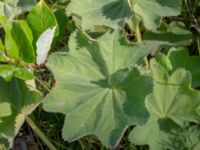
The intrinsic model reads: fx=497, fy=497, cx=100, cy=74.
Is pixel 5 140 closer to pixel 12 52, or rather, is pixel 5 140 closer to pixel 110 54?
pixel 12 52

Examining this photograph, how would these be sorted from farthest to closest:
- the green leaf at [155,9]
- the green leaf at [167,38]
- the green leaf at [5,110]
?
the green leaf at [167,38]
the green leaf at [155,9]
the green leaf at [5,110]

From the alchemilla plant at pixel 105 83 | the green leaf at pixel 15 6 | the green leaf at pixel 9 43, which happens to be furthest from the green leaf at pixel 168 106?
the green leaf at pixel 15 6

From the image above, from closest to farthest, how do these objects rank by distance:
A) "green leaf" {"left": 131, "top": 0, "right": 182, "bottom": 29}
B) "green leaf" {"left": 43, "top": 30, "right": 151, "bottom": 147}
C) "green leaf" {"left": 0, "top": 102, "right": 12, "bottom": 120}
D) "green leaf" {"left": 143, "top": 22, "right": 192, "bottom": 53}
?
"green leaf" {"left": 43, "top": 30, "right": 151, "bottom": 147}
"green leaf" {"left": 0, "top": 102, "right": 12, "bottom": 120}
"green leaf" {"left": 131, "top": 0, "right": 182, "bottom": 29}
"green leaf" {"left": 143, "top": 22, "right": 192, "bottom": 53}

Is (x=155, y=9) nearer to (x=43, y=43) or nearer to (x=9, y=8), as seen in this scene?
(x=43, y=43)

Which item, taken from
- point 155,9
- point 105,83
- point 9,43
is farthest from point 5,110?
point 155,9

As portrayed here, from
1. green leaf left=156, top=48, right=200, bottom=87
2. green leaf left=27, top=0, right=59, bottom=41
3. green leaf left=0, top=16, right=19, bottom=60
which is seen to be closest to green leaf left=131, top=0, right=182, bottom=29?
green leaf left=156, top=48, right=200, bottom=87

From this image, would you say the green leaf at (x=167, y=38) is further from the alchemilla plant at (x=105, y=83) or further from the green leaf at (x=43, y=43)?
the green leaf at (x=43, y=43)

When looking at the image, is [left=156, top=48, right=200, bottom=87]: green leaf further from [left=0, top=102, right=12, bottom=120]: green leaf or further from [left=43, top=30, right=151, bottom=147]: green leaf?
[left=0, top=102, right=12, bottom=120]: green leaf
